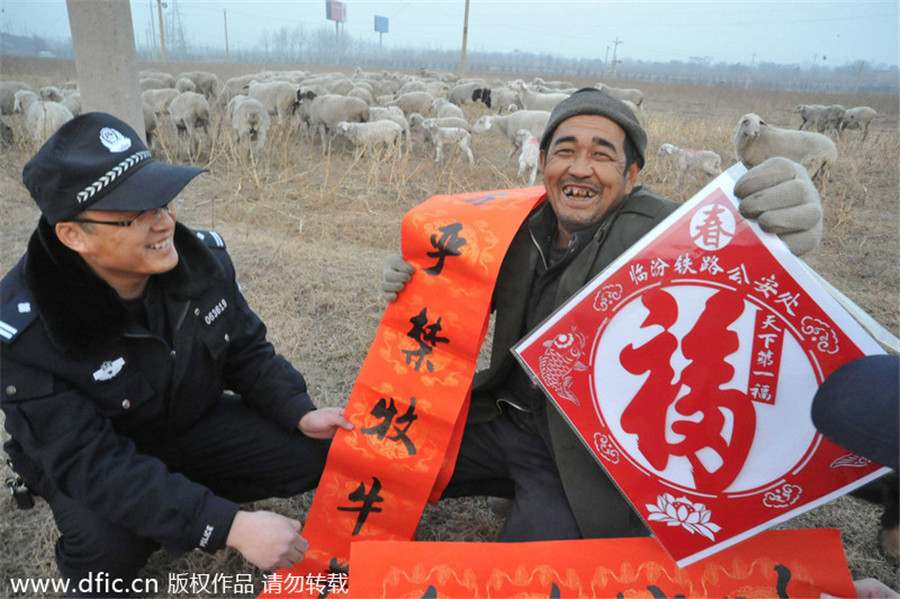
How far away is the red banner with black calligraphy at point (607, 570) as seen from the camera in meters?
1.51

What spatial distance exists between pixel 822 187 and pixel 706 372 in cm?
747

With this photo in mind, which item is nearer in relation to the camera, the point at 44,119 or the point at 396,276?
the point at 396,276

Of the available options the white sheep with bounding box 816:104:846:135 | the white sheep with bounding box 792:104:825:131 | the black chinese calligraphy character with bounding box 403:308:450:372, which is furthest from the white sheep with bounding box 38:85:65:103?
the white sheep with bounding box 816:104:846:135

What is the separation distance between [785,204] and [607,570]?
1059 millimetres

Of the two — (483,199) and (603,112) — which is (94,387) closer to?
(483,199)

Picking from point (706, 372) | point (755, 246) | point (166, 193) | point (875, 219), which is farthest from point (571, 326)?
point (875, 219)

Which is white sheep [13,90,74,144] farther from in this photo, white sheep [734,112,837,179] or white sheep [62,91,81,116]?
white sheep [734,112,837,179]

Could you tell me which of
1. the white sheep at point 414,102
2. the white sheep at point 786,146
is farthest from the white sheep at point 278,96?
the white sheep at point 786,146

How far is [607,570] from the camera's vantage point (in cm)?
157

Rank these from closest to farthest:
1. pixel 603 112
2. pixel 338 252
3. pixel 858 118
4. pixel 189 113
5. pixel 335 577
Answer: pixel 603 112 < pixel 335 577 < pixel 338 252 < pixel 189 113 < pixel 858 118

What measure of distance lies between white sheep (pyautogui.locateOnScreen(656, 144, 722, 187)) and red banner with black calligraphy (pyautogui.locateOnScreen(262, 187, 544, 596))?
19.1ft

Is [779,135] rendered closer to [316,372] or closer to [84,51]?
[316,372]

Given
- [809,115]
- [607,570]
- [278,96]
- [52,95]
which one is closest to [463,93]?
[278,96]

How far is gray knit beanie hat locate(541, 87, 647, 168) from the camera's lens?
168 centimetres
